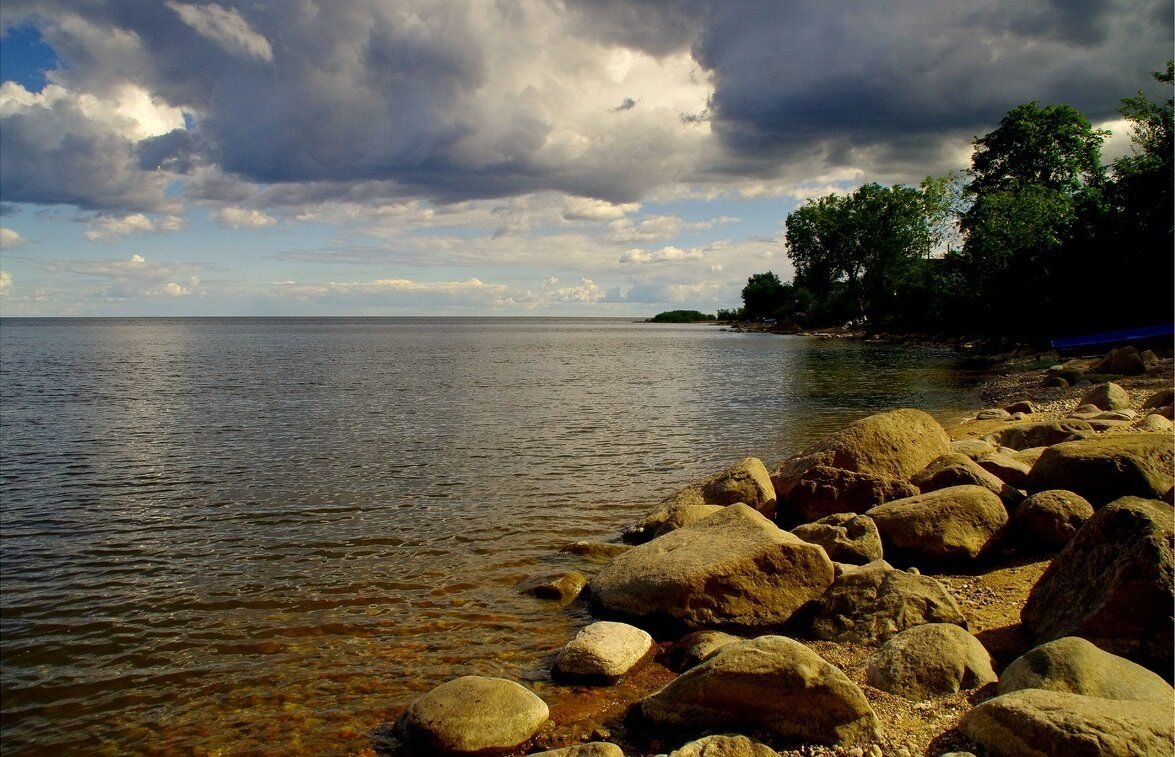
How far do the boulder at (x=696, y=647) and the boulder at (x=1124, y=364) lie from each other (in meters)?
29.7

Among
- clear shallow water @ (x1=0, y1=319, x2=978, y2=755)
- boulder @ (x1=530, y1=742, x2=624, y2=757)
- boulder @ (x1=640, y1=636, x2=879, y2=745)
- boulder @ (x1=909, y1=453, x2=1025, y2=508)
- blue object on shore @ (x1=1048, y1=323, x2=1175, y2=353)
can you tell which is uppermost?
blue object on shore @ (x1=1048, y1=323, x2=1175, y2=353)

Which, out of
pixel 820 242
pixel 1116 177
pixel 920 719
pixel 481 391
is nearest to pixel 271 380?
pixel 481 391

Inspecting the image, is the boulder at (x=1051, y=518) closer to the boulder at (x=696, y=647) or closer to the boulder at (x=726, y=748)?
the boulder at (x=696, y=647)

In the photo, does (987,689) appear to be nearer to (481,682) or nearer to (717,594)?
(717,594)

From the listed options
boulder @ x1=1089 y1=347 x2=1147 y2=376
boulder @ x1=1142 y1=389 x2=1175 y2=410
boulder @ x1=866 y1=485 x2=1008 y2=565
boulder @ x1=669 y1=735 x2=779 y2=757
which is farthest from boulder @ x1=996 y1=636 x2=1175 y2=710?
boulder @ x1=1089 y1=347 x2=1147 y2=376

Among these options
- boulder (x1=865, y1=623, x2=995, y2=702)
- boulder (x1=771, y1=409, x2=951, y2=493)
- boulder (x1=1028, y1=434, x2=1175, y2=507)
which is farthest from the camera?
boulder (x1=771, y1=409, x2=951, y2=493)

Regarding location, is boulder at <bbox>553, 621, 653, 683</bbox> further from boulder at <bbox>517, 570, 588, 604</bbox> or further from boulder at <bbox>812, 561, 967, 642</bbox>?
boulder at <bbox>812, 561, 967, 642</bbox>

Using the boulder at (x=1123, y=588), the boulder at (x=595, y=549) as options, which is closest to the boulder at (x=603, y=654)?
the boulder at (x=595, y=549)

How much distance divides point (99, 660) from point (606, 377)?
41.2 meters

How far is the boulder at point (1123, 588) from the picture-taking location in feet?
22.5

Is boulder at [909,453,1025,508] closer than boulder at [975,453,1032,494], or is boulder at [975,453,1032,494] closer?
boulder at [909,453,1025,508]

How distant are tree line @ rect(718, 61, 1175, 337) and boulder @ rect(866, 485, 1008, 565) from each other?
42.4 ft

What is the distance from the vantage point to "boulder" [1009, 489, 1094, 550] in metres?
10.4

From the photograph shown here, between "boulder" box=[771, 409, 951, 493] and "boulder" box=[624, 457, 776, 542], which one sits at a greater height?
"boulder" box=[771, 409, 951, 493]
